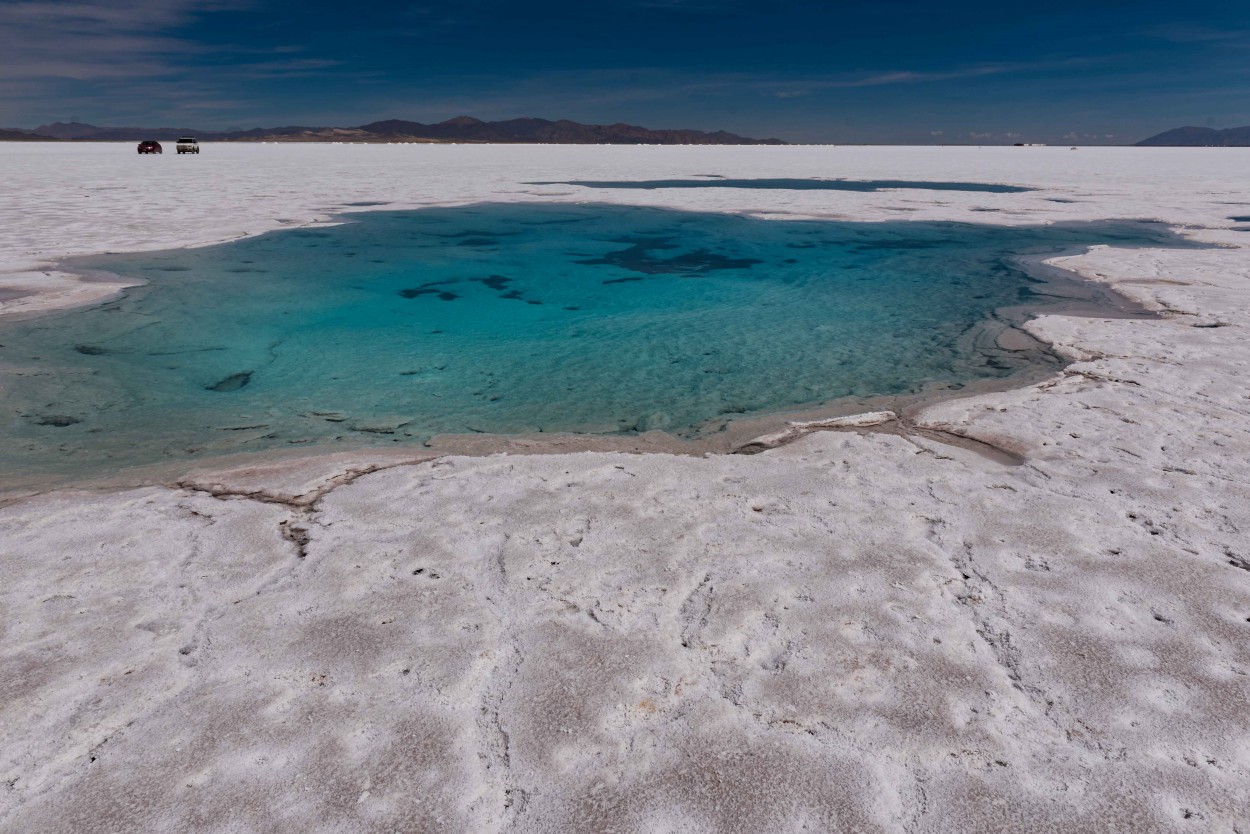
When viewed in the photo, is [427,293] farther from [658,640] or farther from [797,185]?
[797,185]

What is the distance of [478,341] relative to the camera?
883 cm

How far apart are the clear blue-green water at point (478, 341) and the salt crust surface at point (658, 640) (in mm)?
1375

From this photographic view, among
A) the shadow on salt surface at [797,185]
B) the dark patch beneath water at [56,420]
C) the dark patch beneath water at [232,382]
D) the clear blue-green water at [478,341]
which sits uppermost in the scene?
the shadow on salt surface at [797,185]

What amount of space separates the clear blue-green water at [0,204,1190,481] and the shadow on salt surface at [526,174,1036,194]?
13.2 meters

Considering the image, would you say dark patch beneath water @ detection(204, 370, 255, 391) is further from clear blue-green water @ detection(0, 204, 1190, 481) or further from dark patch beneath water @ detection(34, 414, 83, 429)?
dark patch beneath water @ detection(34, 414, 83, 429)

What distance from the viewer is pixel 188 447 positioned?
5.42 meters

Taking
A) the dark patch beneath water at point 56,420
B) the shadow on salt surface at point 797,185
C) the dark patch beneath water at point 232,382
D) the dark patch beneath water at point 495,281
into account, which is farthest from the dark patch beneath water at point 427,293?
the shadow on salt surface at point 797,185

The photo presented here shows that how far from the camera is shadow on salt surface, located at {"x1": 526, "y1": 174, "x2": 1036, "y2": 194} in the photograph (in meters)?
27.6

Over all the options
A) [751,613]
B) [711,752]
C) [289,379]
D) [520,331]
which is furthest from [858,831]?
[520,331]

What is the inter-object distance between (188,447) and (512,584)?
3.42 m

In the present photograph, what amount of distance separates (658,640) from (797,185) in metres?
29.4

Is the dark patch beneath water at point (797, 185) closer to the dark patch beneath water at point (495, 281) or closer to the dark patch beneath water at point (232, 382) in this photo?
the dark patch beneath water at point (495, 281)

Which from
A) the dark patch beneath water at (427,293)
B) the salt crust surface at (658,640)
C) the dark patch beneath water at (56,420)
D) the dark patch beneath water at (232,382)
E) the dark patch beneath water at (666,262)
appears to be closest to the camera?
the salt crust surface at (658,640)

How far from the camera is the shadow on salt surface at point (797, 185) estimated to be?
1087 inches
